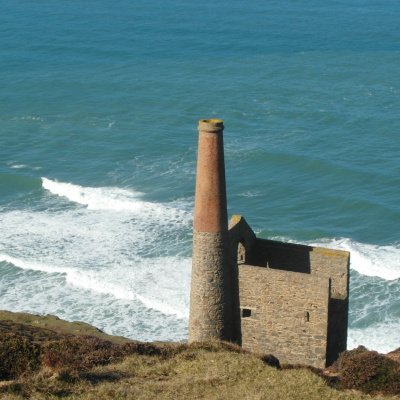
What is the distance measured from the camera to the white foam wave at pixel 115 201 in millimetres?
45969

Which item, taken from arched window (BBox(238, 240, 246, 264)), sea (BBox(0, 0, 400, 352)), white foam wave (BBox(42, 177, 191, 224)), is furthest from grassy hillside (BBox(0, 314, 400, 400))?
white foam wave (BBox(42, 177, 191, 224))

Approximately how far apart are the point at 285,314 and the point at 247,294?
1323 mm

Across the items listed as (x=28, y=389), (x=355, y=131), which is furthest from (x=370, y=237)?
(x=28, y=389)

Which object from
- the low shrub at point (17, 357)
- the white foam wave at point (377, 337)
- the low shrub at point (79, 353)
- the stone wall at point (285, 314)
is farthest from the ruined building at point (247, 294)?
the white foam wave at point (377, 337)

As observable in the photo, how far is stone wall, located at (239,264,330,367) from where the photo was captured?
22672 millimetres

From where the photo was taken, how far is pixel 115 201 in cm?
4894

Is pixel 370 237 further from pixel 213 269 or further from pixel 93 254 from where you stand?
pixel 213 269

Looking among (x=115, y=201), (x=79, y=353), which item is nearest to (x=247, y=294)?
(x=79, y=353)

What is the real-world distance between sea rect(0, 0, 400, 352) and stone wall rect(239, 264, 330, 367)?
8565 mm

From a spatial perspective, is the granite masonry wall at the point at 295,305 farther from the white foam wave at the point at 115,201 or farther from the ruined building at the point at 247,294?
the white foam wave at the point at 115,201

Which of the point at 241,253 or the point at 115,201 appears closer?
the point at 241,253

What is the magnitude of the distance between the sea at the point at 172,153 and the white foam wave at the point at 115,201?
5.5 inches

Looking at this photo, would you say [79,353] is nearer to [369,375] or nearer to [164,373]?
[164,373]

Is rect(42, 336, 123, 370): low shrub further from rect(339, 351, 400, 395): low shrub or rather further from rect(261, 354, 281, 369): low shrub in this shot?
rect(339, 351, 400, 395): low shrub
